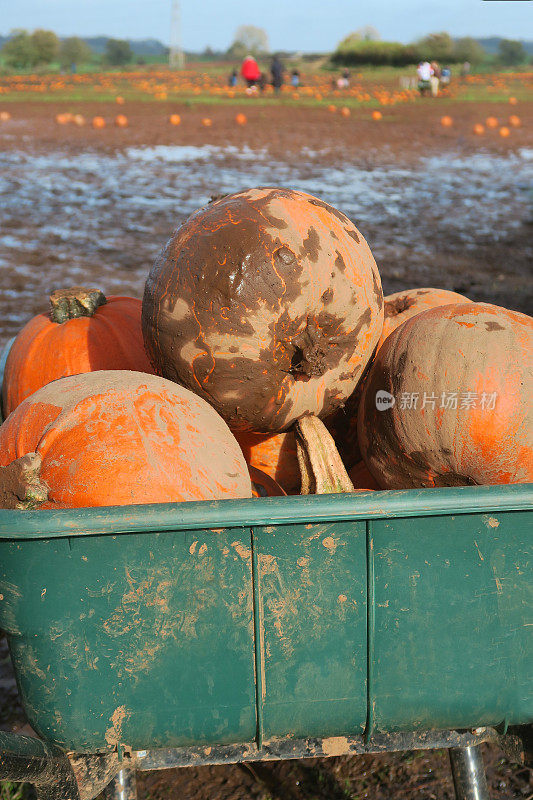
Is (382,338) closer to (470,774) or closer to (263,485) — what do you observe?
(263,485)

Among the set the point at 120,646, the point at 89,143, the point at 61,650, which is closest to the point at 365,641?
the point at 120,646

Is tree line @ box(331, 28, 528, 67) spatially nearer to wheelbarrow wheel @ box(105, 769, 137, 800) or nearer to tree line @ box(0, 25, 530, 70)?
tree line @ box(0, 25, 530, 70)

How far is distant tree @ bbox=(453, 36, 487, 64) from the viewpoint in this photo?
5844 centimetres

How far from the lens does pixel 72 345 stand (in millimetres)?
2387

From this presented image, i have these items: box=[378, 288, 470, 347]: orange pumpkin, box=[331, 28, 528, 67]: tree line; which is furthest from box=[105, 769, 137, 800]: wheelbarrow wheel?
box=[331, 28, 528, 67]: tree line

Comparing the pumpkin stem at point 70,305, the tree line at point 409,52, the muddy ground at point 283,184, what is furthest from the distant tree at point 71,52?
the pumpkin stem at point 70,305

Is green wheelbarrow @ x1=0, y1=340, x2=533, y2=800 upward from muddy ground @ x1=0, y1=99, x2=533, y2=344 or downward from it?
downward

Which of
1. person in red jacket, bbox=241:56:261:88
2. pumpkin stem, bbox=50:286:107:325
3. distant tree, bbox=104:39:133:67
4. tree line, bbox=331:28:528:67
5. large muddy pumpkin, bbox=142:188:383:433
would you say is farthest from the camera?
distant tree, bbox=104:39:133:67

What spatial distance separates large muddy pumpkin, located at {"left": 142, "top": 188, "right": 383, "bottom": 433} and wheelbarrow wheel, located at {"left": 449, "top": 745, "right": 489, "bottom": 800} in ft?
2.86

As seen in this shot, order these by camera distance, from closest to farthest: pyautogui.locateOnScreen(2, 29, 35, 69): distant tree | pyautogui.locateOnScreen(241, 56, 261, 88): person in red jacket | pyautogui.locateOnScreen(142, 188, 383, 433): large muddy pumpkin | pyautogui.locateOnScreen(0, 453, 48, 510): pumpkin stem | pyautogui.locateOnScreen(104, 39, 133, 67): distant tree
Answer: pyautogui.locateOnScreen(0, 453, 48, 510): pumpkin stem → pyautogui.locateOnScreen(142, 188, 383, 433): large muddy pumpkin → pyautogui.locateOnScreen(241, 56, 261, 88): person in red jacket → pyautogui.locateOnScreen(2, 29, 35, 69): distant tree → pyautogui.locateOnScreen(104, 39, 133, 67): distant tree

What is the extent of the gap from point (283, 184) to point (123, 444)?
31.8 ft

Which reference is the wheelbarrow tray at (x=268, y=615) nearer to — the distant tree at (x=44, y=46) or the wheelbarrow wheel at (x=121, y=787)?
the wheelbarrow wheel at (x=121, y=787)

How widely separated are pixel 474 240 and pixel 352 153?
6.90 m

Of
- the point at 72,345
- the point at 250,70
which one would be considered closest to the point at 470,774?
the point at 72,345
